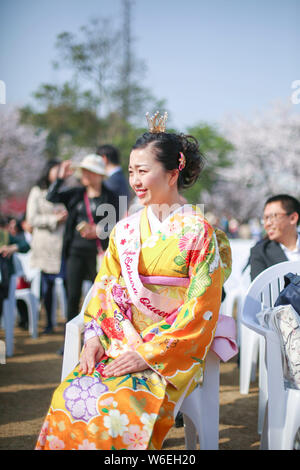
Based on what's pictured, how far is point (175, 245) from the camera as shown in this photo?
2.01 metres

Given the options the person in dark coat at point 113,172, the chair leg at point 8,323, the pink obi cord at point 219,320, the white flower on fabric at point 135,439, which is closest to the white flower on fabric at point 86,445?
the white flower on fabric at point 135,439

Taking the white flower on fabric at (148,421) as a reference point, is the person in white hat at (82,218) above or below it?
above

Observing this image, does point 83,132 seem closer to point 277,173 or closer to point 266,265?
point 277,173

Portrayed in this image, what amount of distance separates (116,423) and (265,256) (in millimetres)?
1862

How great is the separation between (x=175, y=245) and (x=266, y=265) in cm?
130

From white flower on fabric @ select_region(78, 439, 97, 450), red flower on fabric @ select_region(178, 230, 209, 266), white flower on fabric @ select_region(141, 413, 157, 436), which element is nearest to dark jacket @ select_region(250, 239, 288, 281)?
red flower on fabric @ select_region(178, 230, 209, 266)

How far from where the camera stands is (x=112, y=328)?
201 cm

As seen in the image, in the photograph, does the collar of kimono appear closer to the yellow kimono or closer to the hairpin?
the yellow kimono

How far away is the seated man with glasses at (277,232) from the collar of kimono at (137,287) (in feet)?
4.23

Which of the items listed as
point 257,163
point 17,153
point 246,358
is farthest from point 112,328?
point 257,163

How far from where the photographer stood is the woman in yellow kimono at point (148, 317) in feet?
5.34

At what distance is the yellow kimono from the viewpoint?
5.30 feet

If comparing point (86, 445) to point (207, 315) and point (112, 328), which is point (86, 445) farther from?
point (207, 315)

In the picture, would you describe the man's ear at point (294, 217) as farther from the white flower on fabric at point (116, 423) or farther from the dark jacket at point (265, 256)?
the white flower on fabric at point (116, 423)
